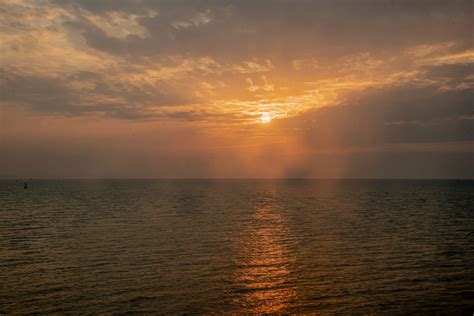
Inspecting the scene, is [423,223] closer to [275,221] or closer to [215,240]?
[275,221]

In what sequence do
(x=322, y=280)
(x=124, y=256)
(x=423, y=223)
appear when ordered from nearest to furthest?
(x=322, y=280) → (x=124, y=256) → (x=423, y=223)

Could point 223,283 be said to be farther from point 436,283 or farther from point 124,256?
point 436,283

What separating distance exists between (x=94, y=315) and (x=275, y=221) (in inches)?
2083

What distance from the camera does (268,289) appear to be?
29266 millimetres

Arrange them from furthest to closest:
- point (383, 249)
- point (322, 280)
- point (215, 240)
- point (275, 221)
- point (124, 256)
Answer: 1. point (275, 221)
2. point (215, 240)
3. point (383, 249)
4. point (124, 256)
5. point (322, 280)

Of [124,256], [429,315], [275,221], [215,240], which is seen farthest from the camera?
[275,221]

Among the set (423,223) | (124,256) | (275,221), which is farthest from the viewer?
(275,221)

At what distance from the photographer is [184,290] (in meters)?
28.9

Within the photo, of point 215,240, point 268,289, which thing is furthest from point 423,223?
point 268,289

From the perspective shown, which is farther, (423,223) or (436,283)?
(423,223)

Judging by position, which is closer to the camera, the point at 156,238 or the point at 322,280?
the point at 322,280

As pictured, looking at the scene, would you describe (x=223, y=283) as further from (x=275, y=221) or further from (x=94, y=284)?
(x=275, y=221)

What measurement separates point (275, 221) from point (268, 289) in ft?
148

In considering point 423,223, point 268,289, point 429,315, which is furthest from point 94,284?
point 423,223
